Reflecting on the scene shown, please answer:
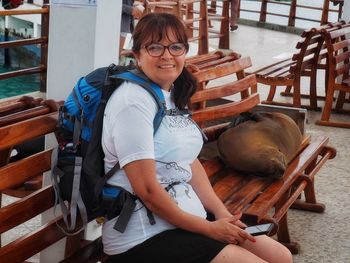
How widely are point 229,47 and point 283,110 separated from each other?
8284 mm

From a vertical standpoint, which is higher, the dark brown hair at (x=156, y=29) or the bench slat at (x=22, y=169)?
the dark brown hair at (x=156, y=29)

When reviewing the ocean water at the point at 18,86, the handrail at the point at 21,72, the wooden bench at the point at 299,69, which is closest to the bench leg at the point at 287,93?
the wooden bench at the point at 299,69

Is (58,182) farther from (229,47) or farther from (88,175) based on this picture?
(229,47)

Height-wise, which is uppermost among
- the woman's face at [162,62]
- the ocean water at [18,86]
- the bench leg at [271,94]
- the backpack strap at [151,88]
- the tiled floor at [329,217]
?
the woman's face at [162,62]

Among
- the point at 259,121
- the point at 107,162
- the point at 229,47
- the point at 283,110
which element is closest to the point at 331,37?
the point at 283,110

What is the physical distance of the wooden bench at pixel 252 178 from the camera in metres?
3.57

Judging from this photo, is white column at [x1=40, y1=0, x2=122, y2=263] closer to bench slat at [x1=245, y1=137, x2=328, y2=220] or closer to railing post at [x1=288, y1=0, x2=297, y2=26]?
bench slat at [x1=245, y1=137, x2=328, y2=220]

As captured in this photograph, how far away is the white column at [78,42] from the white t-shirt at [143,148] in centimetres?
52

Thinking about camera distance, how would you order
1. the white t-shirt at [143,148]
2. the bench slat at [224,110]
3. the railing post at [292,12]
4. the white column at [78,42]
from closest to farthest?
the white t-shirt at [143,148] < the white column at [78,42] < the bench slat at [224,110] < the railing post at [292,12]

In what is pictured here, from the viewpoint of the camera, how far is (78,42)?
325cm

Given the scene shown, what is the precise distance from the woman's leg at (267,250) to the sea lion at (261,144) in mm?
982

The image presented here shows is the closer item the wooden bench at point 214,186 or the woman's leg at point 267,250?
the wooden bench at point 214,186

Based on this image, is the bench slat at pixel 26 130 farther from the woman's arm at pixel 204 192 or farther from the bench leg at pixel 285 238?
the bench leg at pixel 285 238

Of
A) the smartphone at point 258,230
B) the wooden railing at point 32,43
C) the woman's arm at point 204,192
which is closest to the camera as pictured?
the smartphone at point 258,230
